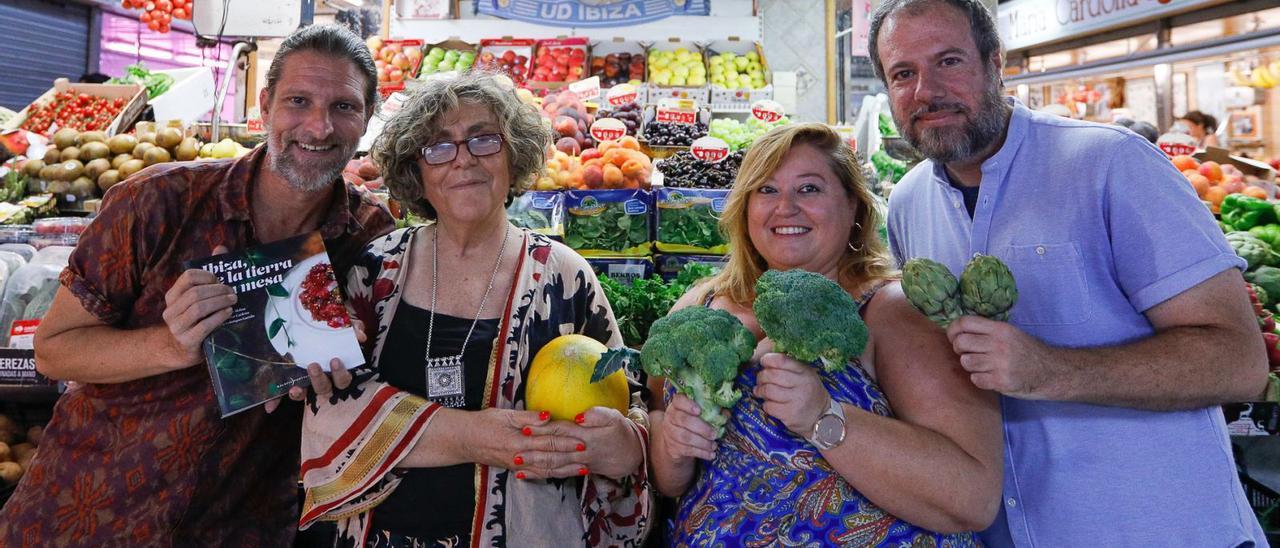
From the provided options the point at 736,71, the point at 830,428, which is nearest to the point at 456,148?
the point at 830,428

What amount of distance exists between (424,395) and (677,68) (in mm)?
5515

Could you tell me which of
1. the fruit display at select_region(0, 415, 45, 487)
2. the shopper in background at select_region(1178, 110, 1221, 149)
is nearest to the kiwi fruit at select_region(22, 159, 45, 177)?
the fruit display at select_region(0, 415, 45, 487)

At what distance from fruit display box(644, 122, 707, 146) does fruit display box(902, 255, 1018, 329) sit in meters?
3.37

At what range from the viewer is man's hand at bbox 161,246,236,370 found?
5.60ft

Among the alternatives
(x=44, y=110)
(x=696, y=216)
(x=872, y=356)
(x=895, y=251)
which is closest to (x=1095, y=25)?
(x=696, y=216)

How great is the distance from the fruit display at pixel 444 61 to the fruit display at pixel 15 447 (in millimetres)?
4173

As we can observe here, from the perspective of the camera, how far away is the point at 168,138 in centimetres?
478

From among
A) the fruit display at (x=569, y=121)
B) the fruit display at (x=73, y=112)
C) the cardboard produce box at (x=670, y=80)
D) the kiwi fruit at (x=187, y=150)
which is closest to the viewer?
→ the fruit display at (x=569, y=121)

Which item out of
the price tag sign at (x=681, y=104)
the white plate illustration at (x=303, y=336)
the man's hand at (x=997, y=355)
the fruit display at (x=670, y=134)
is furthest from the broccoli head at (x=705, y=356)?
the price tag sign at (x=681, y=104)

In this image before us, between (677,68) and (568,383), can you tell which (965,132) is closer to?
(568,383)

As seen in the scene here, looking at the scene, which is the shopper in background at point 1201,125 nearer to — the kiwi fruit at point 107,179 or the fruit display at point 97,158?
the fruit display at point 97,158

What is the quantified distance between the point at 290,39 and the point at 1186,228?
2174 millimetres

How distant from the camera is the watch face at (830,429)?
1483 mm

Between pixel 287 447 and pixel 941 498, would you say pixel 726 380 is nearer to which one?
pixel 941 498
